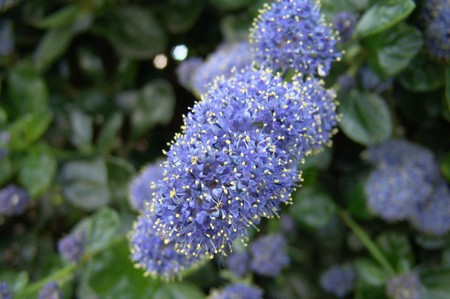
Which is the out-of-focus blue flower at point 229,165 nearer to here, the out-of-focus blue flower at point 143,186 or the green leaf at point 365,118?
the green leaf at point 365,118

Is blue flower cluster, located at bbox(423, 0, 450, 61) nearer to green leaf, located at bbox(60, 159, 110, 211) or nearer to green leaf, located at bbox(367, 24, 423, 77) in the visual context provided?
green leaf, located at bbox(367, 24, 423, 77)

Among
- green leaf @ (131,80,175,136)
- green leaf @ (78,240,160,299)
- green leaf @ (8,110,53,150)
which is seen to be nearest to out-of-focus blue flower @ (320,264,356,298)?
green leaf @ (78,240,160,299)

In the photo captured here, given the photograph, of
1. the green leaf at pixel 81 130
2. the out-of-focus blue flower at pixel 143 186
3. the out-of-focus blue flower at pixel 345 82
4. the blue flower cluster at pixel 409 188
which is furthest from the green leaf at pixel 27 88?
the blue flower cluster at pixel 409 188

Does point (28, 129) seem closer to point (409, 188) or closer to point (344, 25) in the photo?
point (344, 25)

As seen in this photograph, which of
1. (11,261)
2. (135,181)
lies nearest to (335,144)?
(135,181)

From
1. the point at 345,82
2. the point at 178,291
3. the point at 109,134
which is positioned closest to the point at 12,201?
the point at 109,134

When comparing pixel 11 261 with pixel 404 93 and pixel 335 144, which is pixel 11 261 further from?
pixel 404 93
